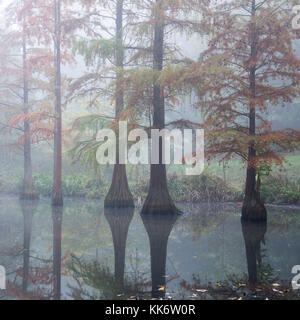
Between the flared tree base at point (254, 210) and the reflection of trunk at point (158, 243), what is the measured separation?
226cm

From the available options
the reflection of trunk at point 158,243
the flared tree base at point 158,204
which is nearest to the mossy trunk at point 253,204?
the reflection of trunk at point 158,243

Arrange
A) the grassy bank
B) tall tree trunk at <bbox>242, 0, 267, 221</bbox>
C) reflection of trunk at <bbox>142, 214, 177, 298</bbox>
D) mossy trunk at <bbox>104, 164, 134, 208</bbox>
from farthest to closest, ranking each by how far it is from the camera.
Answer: the grassy bank, mossy trunk at <bbox>104, 164, 134, 208</bbox>, tall tree trunk at <bbox>242, 0, 267, 221</bbox>, reflection of trunk at <bbox>142, 214, 177, 298</bbox>

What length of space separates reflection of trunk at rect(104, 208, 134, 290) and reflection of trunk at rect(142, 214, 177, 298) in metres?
0.53

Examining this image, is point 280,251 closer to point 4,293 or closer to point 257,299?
point 257,299

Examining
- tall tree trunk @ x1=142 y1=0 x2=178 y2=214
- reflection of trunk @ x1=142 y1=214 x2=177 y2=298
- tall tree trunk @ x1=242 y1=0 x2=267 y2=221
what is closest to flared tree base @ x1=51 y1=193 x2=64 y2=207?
tall tree trunk @ x1=142 y1=0 x2=178 y2=214

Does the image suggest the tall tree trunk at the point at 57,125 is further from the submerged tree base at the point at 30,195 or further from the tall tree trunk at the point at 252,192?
the tall tree trunk at the point at 252,192

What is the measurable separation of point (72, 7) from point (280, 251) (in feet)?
48.5

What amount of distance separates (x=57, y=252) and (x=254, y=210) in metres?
6.25

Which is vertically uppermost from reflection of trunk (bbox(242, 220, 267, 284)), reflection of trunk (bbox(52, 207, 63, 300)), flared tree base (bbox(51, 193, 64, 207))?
flared tree base (bbox(51, 193, 64, 207))

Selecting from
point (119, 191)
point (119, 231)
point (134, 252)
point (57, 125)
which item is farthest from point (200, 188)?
point (134, 252)

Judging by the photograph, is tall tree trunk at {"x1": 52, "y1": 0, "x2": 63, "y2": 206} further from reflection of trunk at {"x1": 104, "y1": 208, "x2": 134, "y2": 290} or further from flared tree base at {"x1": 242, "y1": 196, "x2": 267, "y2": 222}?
flared tree base at {"x1": 242, "y1": 196, "x2": 267, "y2": 222}

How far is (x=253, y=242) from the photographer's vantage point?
9062 millimetres

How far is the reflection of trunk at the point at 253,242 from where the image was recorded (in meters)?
6.68

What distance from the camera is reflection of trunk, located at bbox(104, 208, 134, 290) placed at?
6.76 m
